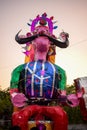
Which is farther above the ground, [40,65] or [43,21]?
[43,21]

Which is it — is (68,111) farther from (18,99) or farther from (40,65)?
(18,99)

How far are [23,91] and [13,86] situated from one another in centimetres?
17

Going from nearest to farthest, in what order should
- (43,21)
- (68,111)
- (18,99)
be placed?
1. (18,99)
2. (43,21)
3. (68,111)

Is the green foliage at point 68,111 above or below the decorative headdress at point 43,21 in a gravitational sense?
below

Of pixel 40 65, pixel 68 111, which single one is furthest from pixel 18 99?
pixel 68 111

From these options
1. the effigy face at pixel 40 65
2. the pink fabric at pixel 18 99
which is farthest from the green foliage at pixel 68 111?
the pink fabric at pixel 18 99

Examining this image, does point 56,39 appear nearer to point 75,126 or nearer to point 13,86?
point 13,86

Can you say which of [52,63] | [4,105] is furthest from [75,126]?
[4,105]

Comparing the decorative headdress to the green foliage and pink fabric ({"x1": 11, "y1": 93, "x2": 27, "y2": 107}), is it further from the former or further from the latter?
the green foliage

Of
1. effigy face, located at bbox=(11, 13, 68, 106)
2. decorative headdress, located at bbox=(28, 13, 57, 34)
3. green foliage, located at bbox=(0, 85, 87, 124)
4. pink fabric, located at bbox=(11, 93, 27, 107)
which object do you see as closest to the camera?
pink fabric, located at bbox=(11, 93, 27, 107)

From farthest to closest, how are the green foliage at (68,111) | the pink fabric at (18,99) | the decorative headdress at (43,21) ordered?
1. the green foliage at (68,111)
2. the decorative headdress at (43,21)
3. the pink fabric at (18,99)

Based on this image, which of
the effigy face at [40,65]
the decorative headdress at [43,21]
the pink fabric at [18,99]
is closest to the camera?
the pink fabric at [18,99]

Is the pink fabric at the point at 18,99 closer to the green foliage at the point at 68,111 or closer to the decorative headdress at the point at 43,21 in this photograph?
the decorative headdress at the point at 43,21

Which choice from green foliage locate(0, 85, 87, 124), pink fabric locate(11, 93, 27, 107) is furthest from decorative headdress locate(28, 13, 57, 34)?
green foliage locate(0, 85, 87, 124)
